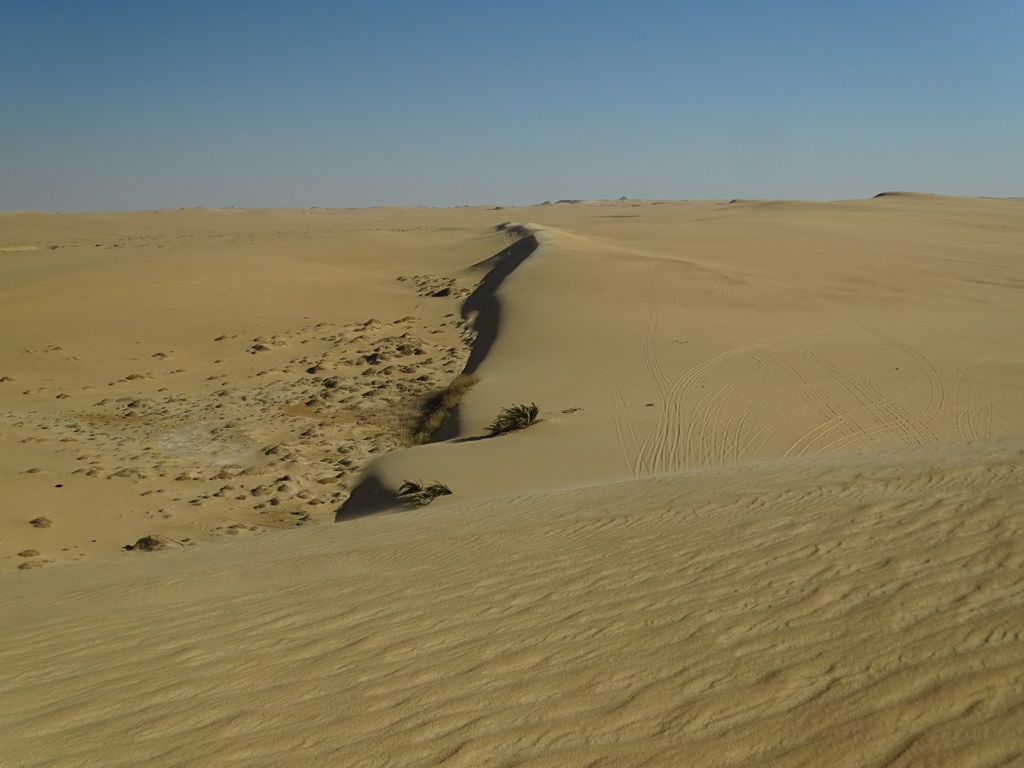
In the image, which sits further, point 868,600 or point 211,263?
point 211,263

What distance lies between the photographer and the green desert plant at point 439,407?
1445cm

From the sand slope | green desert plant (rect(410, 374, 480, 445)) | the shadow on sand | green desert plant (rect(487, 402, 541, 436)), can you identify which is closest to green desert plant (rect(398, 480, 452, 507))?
the shadow on sand

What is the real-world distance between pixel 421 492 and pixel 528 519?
119 inches

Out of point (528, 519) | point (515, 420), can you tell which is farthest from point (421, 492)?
point (528, 519)

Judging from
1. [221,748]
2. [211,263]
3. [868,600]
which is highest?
[211,263]

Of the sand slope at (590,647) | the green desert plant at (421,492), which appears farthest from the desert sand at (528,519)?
the green desert plant at (421,492)

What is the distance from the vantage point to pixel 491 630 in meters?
4.56

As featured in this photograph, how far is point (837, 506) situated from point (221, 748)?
432 centimetres

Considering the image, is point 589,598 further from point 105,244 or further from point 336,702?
point 105,244

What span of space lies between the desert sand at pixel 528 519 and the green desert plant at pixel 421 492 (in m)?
0.22

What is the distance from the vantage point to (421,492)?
34.2 ft

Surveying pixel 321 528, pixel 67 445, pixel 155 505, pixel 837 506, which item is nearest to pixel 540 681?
pixel 837 506

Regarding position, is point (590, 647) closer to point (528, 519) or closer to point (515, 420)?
point (528, 519)

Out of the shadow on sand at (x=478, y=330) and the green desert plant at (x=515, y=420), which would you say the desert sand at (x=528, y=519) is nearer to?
the shadow on sand at (x=478, y=330)
